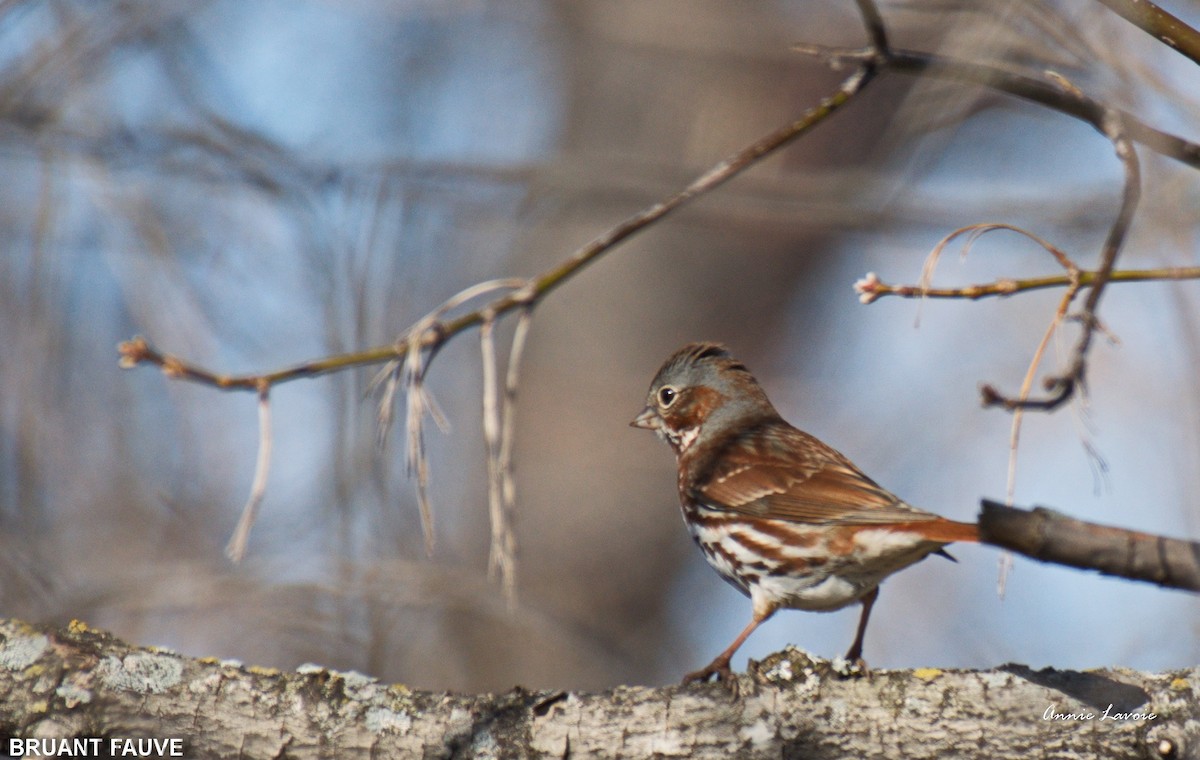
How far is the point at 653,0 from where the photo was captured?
7.96m

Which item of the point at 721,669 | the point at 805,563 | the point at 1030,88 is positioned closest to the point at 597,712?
the point at 721,669

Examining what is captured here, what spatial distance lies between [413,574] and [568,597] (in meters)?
1.70

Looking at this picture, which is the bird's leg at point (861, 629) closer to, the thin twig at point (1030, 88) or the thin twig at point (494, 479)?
the thin twig at point (494, 479)

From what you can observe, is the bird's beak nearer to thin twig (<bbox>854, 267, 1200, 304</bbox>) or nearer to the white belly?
the white belly

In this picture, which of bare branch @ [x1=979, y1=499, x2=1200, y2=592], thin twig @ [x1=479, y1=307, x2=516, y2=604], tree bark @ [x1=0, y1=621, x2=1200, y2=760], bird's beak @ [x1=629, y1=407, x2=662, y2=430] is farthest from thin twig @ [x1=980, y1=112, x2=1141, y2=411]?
bird's beak @ [x1=629, y1=407, x2=662, y2=430]

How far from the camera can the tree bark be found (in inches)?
114

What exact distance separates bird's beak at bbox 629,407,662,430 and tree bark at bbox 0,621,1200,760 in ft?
6.70

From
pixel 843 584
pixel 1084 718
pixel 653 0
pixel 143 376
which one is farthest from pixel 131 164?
pixel 1084 718

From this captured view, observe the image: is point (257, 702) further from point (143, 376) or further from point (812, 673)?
point (143, 376)

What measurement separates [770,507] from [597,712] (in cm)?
136

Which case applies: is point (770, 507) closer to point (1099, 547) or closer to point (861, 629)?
point (861, 629)

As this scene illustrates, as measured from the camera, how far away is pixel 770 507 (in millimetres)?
4152

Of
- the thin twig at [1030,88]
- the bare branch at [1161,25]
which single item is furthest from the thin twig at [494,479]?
the bare branch at [1161,25]

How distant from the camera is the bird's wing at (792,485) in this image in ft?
12.6
